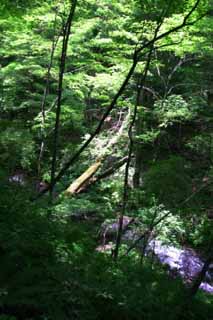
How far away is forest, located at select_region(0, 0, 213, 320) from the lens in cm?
295

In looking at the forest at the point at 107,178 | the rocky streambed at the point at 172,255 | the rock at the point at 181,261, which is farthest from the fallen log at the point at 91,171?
the rock at the point at 181,261

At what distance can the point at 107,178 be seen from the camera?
10820mm

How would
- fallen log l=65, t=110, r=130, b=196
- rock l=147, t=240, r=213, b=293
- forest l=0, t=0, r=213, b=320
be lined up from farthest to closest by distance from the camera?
fallen log l=65, t=110, r=130, b=196 → rock l=147, t=240, r=213, b=293 → forest l=0, t=0, r=213, b=320

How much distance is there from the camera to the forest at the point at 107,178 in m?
2.95

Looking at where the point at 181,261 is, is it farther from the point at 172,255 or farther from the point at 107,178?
the point at 107,178

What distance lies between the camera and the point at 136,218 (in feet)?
26.2

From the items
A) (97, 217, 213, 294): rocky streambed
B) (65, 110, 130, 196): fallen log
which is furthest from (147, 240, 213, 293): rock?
(65, 110, 130, 196): fallen log

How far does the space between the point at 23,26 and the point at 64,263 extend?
24.0 ft

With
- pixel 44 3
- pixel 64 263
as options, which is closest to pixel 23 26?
pixel 44 3

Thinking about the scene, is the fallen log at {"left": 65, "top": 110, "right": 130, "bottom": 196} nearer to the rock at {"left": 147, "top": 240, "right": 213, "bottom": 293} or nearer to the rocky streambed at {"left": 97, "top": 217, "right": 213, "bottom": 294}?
the rocky streambed at {"left": 97, "top": 217, "right": 213, "bottom": 294}

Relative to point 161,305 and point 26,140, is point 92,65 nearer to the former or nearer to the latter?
point 26,140

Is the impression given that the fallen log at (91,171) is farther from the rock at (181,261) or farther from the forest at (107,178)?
the rock at (181,261)

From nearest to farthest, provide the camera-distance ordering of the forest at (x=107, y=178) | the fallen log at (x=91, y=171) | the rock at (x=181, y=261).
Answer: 1. the forest at (x=107, y=178)
2. the rock at (x=181, y=261)
3. the fallen log at (x=91, y=171)

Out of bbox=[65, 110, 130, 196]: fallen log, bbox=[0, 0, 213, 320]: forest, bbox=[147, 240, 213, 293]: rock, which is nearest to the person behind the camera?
bbox=[0, 0, 213, 320]: forest
